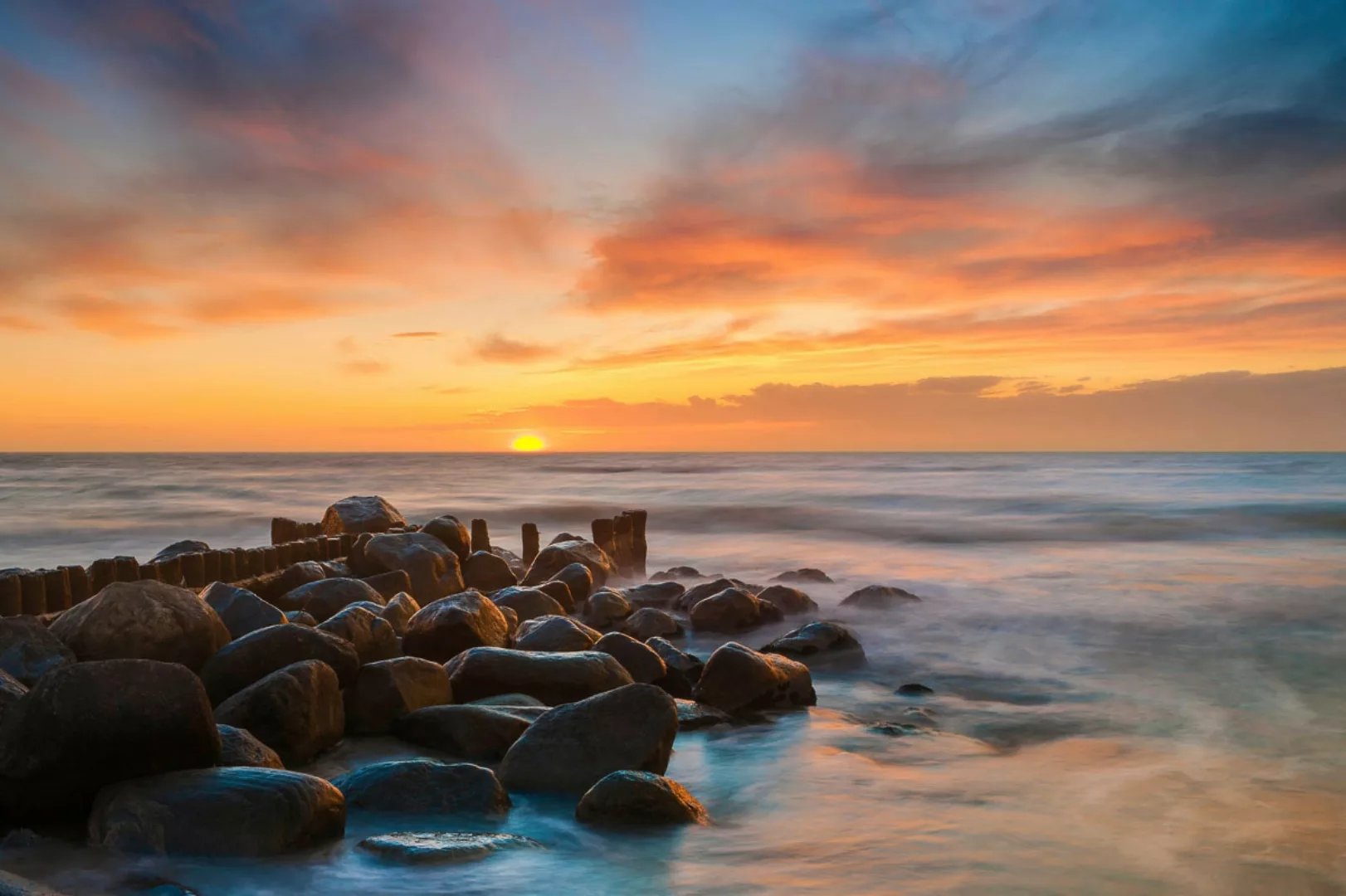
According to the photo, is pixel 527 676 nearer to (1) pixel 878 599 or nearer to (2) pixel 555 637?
(2) pixel 555 637

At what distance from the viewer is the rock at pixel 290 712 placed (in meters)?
5.30

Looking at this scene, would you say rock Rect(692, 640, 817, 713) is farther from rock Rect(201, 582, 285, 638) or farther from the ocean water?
rock Rect(201, 582, 285, 638)

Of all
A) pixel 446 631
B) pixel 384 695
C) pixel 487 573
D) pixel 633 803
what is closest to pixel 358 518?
pixel 487 573

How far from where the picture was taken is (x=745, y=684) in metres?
7.21

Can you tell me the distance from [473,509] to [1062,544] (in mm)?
20841

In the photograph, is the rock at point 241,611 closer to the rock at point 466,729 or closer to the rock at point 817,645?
the rock at point 466,729

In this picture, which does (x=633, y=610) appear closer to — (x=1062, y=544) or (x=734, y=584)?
(x=734, y=584)

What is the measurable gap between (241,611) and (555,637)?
2383 millimetres

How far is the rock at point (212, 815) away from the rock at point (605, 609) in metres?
6.26

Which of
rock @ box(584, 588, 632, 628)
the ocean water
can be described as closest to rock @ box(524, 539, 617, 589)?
rock @ box(584, 588, 632, 628)

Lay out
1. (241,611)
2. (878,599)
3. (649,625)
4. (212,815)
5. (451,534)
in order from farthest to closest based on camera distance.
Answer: (878,599) → (451,534) → (649,625) → (241,611) → (212,815)

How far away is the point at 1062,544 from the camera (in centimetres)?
2295

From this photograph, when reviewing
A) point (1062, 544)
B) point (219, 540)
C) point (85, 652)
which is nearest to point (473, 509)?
point (219, 540)

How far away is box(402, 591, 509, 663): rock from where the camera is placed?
7.62 metres
